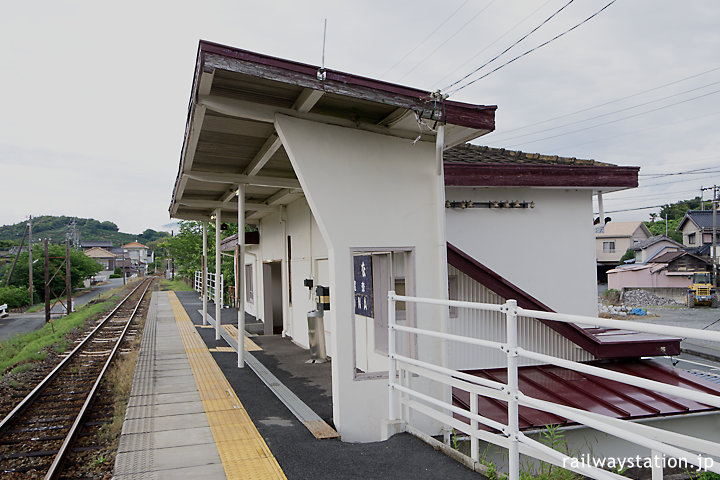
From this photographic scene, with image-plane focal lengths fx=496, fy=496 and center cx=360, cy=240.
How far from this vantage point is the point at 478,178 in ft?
24.3

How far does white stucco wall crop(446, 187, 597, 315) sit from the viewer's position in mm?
7652

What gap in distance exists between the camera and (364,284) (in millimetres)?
6859

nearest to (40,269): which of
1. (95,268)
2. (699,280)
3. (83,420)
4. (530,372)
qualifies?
(95,268)

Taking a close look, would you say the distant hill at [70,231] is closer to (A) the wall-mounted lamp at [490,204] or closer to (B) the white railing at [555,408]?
(A) the wall-mounted lamp at [490,204]

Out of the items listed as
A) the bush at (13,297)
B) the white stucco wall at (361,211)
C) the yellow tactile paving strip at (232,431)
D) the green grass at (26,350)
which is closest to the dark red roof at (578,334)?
the white stucco wall at (361,211)

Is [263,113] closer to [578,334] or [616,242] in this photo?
[578,334]

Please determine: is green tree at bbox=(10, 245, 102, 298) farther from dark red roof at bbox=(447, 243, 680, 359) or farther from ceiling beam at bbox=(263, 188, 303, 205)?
dark red roof at bbox=(447, 243, 680, 359)

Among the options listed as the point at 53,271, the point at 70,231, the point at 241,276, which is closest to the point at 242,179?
the point at 241,276

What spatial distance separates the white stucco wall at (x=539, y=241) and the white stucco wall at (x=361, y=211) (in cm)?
237

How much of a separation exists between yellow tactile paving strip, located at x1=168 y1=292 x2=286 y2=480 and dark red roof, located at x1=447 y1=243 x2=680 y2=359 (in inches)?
126

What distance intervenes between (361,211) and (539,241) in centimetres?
409

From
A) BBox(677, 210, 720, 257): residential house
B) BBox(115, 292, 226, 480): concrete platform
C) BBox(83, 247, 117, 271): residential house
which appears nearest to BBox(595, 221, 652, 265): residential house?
BBox(677, 210, 720, 257): residential house

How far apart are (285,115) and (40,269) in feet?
175

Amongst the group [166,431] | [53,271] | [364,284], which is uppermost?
[364,284]
